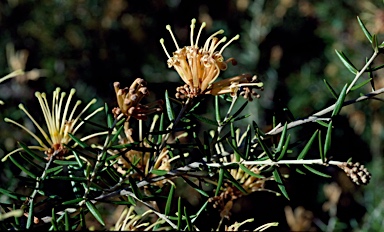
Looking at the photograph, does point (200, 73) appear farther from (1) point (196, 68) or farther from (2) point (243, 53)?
(2) point (243, 53)

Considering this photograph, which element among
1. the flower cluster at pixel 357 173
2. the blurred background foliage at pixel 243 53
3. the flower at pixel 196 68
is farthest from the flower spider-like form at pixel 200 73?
the blurred background foliage at pixel 243 53

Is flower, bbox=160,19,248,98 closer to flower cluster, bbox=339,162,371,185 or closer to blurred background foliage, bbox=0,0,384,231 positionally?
flower cluster, bbox=339,162,371,185

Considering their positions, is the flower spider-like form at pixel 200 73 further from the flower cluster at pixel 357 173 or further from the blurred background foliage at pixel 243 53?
the blurred background foliage at pixel 243 53

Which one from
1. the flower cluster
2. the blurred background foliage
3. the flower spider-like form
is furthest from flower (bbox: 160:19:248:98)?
the blurred background foliage

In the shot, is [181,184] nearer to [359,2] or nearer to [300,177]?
[300,177]

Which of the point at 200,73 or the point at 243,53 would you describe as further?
the point at 243,53

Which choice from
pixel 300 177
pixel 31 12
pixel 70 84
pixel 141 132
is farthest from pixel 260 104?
pixel 141 132

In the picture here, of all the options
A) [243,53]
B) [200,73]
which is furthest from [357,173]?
[243,53]

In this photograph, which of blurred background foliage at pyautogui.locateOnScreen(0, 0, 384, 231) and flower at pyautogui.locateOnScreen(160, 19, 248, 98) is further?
blurred background foliage at pyautogui.locateOnScreen(0, 0, 384, 231)
